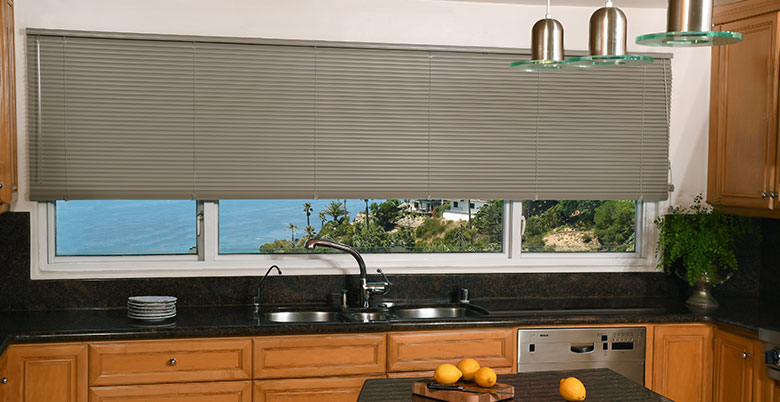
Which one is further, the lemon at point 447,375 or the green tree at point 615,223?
the green tree at point 615,223

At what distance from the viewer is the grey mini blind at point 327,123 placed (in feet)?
13.2

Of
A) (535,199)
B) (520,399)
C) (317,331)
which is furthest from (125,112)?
(520,399)

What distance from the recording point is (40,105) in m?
3.99

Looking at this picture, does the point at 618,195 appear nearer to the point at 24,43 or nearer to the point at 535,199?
the point at 535,199

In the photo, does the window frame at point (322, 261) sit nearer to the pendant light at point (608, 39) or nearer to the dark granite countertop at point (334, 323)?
the dark granite countertop at point (334, 323)

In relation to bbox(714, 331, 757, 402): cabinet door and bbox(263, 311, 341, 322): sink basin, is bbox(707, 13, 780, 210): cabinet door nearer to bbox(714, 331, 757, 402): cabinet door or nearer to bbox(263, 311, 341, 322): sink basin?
bbox(714, 331, 757, 402): cabinet door

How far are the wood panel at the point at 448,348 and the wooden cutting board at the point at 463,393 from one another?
3.92ft

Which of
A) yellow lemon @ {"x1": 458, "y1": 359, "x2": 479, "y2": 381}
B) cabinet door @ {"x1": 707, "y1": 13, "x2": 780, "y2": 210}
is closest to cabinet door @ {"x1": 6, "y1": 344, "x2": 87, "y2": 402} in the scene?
yellow lemon @ {"x1": 458, "y1": 359, "x2": 479, "y2": 381}

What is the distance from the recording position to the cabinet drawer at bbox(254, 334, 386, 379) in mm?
3740

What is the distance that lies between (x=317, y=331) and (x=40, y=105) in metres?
1.81

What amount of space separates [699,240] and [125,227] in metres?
3.12

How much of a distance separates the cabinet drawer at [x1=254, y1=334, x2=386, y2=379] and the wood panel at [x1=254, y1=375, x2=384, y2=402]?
0.03 m

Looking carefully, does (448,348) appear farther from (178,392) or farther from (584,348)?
(178,392)

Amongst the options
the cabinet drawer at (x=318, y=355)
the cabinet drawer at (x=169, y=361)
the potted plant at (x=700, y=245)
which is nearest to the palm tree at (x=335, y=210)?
the cabinet drawer at (x=318, y=355)
